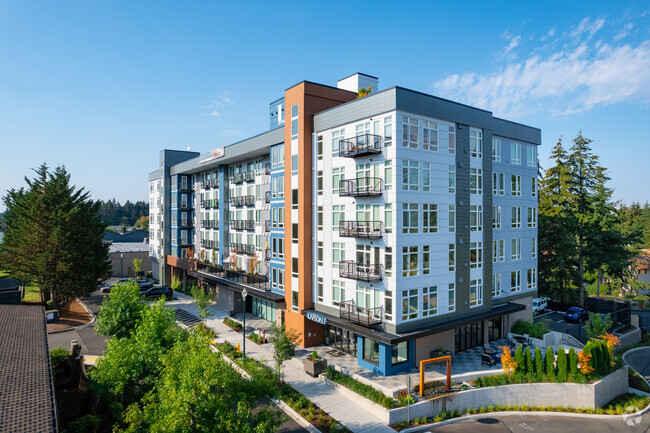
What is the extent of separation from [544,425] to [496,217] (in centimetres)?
1547

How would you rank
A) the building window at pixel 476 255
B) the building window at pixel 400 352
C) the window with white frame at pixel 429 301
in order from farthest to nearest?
1. the building window at pixel 476 255
2. the window with white frame at pixel 429 301
3. the building window at pixel 400 352

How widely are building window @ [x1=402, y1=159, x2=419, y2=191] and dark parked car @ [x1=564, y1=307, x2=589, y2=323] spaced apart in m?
25.5

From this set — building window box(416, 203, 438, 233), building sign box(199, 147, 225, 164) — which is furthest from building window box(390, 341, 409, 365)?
building sign box(199, 147, 225, 164)

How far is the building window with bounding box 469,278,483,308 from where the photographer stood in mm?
27703

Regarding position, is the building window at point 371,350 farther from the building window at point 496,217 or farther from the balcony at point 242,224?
the balcony at point 242,224

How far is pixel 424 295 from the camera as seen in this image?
24.6 meters

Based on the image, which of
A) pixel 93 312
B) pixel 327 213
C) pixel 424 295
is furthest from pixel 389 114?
pixel 93 312

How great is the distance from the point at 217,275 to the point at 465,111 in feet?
94.0

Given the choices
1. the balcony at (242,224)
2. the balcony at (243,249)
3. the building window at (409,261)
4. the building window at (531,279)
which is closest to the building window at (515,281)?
the building window at (531,279)

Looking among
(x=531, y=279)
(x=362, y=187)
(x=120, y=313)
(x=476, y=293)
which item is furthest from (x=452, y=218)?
(x=120, y=313)

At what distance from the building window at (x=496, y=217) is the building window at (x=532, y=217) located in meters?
4.86

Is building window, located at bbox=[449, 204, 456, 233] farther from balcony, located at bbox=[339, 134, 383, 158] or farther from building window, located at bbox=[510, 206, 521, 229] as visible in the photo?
building window, located at bbox=[510, 206, 521, 229]

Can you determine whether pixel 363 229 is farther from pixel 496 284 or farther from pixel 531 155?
pixel 531 155

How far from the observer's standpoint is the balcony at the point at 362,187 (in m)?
24.0
